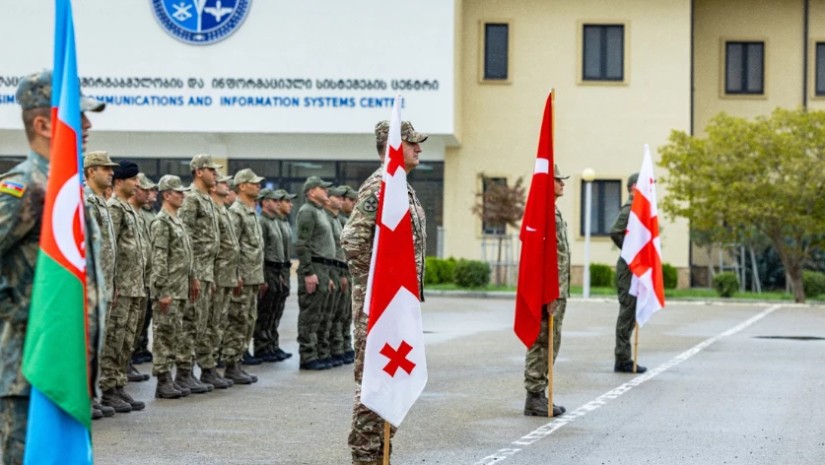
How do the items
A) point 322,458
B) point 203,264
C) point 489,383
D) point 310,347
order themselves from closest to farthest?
point 322,458 → point 203,264 → point 489,383 → point 310,347

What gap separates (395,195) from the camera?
8.02 meters

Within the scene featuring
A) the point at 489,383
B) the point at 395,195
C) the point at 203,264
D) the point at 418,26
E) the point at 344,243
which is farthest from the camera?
the point at 418,26

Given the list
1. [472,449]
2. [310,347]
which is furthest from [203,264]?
[472,449]

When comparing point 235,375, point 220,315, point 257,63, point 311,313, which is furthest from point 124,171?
point 257,63

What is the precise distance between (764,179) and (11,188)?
98.0 ft

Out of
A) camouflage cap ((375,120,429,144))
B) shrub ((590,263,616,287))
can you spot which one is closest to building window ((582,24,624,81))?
shrub ((590,263,616,287))

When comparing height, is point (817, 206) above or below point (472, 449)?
above

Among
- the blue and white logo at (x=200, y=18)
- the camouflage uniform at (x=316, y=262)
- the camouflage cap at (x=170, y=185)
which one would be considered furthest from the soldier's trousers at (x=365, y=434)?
the blue and white logo at (x=200, y=18)

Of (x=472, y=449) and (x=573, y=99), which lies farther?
(x=573, y=99)

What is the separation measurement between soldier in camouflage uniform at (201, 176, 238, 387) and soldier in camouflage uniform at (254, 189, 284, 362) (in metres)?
2.46

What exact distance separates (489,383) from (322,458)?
5.43 m

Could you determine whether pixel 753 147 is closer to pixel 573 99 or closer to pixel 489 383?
pixel 573 99

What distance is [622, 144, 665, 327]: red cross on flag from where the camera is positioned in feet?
52.9

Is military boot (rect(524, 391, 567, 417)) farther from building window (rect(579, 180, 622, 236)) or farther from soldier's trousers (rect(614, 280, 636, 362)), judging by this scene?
building window (rect(579, 180, 622, 236))
